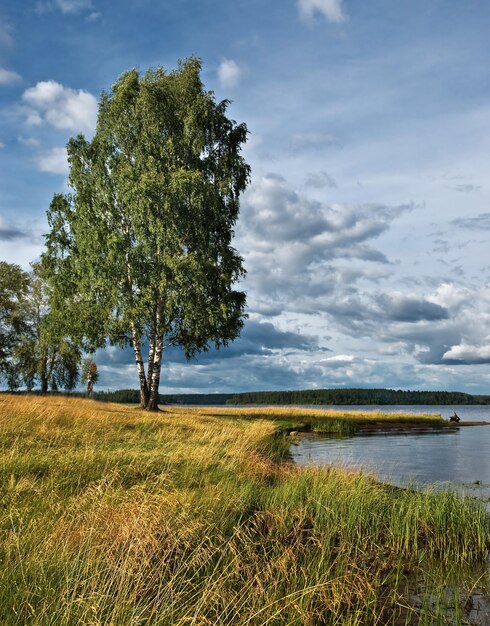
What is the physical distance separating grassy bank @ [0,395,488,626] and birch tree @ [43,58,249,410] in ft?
45.9

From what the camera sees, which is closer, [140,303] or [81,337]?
[140,303]

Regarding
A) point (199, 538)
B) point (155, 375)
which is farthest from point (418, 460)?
point (199, 538)

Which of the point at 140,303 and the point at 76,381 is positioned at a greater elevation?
the point at 140,303

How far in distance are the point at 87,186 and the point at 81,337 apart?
8.74 meters

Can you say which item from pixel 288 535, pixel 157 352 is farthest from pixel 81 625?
pixel 157 352

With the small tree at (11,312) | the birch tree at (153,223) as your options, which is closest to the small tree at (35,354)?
the small tree at (11,312)

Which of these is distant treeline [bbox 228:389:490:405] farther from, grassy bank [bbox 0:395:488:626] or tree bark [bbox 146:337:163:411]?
grassy bank [bbox 0:395:488:626]

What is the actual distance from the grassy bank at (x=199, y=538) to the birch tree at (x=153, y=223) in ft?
45.9

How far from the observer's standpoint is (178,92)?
3039cm

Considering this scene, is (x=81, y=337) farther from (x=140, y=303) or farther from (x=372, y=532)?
(x=372, y=532)

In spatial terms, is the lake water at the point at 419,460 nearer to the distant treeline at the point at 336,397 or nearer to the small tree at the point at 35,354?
the small tree at the point at 35,354

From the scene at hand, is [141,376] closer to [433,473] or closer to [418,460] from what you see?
[418,460]

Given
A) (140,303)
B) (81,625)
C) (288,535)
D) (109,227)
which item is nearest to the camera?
(81,625)

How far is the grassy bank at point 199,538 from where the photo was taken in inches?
178
